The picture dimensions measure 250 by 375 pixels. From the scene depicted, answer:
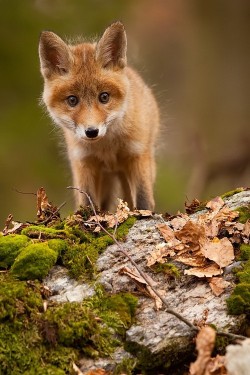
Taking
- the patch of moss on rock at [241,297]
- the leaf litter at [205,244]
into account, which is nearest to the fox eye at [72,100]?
the leaf litter at [205,244]

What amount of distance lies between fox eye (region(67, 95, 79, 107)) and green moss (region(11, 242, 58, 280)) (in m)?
2.55

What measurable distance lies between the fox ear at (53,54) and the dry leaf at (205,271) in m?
3.33

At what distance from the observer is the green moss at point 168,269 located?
462cm

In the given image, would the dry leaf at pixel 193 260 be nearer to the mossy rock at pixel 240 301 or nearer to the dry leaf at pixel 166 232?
the dry leaf at pixel 166 232

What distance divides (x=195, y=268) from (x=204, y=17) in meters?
16.5

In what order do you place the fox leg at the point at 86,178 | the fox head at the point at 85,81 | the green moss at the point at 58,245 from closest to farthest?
the green moss at the point at 58,245
the fox head at the point at 85,81
the fox leg at the point at 86,178

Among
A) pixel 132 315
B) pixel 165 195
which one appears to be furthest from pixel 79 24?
pixel 132 315

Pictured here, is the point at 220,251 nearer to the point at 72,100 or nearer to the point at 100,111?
the point at 100,111

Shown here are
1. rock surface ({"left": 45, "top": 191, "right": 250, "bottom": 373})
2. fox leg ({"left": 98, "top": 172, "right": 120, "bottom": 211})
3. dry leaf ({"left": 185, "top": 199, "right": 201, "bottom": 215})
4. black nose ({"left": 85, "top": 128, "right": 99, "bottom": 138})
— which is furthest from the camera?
fox leg ({"left": 98, "top": 172, "right": 120, "bottom": 211})

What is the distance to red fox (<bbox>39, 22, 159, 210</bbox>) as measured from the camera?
6.83 meters

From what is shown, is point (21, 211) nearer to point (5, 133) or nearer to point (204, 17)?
point (5, 133)

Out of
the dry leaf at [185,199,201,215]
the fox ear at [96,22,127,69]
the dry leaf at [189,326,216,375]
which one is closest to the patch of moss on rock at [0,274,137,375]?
the dry leaf at [189,326,216,375]

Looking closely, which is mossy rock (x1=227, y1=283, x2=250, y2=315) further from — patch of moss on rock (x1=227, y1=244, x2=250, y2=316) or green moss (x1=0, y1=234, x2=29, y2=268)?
green moss (x1=0, y1=234, x2=29, y2=268)

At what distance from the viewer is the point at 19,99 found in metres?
16.1
